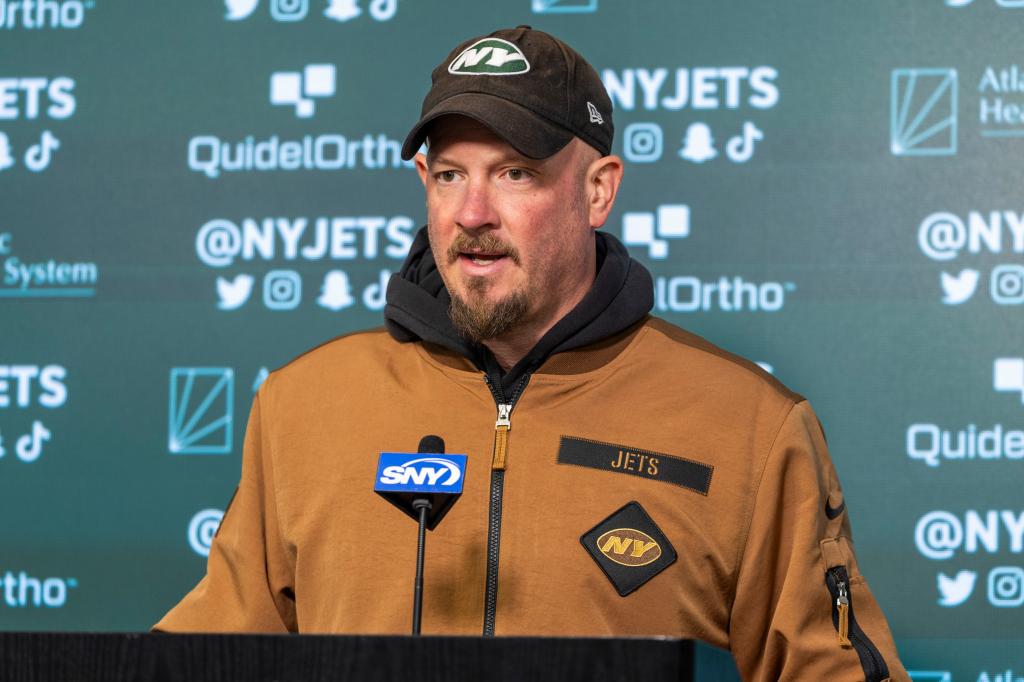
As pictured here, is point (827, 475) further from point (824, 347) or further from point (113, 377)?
point (113, 377)

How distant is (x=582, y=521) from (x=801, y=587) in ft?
0.89

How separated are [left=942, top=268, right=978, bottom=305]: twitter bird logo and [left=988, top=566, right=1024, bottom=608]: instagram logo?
0.50 metres

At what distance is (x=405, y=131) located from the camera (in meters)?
2.71

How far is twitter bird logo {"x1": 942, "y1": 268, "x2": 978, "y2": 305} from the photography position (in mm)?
2498

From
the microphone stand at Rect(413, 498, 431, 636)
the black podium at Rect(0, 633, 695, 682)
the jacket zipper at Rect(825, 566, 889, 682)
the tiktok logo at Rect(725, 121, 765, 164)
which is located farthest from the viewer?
the tiktok logo at Rect(725, 121, 765, 164)

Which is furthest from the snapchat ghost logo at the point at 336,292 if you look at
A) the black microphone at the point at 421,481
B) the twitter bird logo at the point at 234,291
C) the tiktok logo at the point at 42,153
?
the black microphone at the point at 421,481

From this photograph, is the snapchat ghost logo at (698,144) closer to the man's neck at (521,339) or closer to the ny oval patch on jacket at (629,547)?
the man's neck at (521,339)

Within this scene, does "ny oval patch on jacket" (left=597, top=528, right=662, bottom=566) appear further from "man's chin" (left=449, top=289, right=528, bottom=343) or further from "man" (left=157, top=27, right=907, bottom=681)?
"man's chin" (left=449, top=289, right=528, bottom=343)

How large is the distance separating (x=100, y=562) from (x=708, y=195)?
4.66 feet

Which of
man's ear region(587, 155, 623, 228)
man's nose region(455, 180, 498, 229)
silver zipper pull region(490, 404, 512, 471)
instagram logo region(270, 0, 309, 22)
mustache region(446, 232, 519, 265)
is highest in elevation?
instagram logo region(270, 0, 309, 22)

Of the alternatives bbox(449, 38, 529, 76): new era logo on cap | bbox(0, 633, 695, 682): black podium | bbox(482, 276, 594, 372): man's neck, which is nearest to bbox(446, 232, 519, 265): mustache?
bbox(482, 276, 594, 372): man's neck

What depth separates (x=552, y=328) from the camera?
5.61 feet

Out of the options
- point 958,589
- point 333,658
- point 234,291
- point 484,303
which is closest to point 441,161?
point 484,303

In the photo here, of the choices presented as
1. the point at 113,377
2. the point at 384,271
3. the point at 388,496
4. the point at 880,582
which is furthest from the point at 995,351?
the point at 113,377
